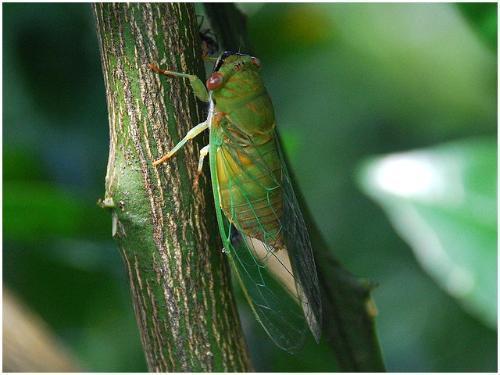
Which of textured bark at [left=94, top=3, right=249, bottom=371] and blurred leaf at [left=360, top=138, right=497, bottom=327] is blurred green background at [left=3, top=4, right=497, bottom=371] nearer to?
blurred leaf at [left=360, top=138, right=497, bottom=327]

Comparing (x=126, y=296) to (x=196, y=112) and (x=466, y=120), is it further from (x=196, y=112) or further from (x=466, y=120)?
(x=466, y=120)

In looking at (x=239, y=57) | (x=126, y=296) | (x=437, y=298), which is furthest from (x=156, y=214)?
(x=437, y=298)

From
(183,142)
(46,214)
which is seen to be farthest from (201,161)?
(46,214)

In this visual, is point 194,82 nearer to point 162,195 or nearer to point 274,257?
point 162,195

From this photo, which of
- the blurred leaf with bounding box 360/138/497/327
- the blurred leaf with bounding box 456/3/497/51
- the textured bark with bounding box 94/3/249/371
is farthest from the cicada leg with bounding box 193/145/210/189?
the blurred leaf with bounding box 456/3/497/51

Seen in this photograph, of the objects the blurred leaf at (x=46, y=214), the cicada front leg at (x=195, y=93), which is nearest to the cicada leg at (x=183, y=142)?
the cicada front leg at (x=195, y=93)

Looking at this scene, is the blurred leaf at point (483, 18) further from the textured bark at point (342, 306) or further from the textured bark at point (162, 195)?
the textured bark at point (162, 195)

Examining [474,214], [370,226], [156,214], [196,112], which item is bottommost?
[370,226]
